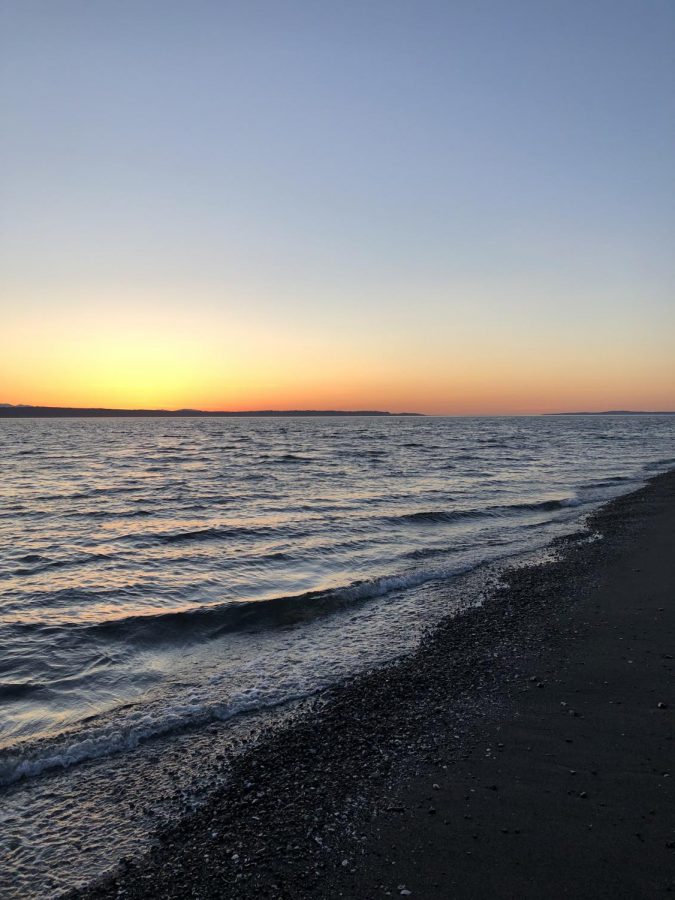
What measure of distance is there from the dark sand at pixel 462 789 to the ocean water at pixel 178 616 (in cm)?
79

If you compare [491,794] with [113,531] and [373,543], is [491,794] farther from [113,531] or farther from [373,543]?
[113,531]

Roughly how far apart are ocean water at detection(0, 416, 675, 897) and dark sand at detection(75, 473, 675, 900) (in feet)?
2.58

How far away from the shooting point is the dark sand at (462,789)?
4.46 m

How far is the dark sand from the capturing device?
4.46m

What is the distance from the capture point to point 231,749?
265 inches

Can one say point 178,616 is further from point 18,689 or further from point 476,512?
point 476,512

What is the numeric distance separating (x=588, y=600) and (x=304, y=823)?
28.4 ft

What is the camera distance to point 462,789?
18.2 feet

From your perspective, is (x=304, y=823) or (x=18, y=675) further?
(x=18, y=675)

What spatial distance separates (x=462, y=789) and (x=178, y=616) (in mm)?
7830

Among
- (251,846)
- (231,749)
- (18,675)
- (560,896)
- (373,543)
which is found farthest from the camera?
(373,543)

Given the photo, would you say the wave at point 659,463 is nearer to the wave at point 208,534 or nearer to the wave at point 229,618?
the wave at point 208,534

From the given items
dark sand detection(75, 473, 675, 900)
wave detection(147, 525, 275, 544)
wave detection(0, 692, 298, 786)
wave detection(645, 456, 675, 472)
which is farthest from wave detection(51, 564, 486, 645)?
wave detection(645, 456, 675, 472)

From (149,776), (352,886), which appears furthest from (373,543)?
(352,886)
